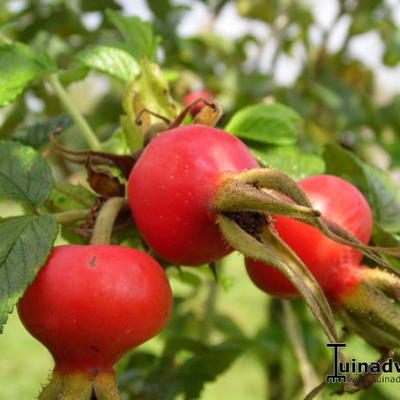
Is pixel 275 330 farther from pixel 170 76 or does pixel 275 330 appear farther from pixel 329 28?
pixel 329 28

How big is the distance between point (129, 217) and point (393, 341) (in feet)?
1.48

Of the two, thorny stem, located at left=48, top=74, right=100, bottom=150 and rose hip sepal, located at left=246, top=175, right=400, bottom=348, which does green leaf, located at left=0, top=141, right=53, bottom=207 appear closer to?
thorny stem, located at left=48, top=74, right=100, bottom=150

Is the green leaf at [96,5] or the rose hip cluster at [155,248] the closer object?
the rose hip cluster at [155,248]

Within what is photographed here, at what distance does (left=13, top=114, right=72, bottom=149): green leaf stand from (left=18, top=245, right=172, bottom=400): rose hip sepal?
0.63m

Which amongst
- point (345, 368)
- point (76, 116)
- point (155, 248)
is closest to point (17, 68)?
point (76, 116)

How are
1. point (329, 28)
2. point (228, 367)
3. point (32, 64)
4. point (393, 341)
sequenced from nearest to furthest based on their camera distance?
point (393, 341)
point (32, 64)
point (228, 367)
point (329, 28)

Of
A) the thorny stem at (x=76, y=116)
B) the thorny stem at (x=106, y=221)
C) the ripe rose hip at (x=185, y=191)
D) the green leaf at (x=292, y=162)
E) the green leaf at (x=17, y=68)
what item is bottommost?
the thorny stem at (x=76, y=116)

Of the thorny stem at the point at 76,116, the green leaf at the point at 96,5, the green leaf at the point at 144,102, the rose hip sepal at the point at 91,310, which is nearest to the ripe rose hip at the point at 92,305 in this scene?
the rose hip sepal at the point at 91,310

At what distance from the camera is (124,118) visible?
1138 mm

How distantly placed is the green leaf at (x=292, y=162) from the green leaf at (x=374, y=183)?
10 cm

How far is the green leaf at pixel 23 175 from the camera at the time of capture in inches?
40.4

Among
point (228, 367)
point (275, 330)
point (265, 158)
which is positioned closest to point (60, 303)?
point (265, 158)

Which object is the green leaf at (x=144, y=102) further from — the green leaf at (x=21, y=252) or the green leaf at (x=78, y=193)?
the green leaf at (x=21, y=252)

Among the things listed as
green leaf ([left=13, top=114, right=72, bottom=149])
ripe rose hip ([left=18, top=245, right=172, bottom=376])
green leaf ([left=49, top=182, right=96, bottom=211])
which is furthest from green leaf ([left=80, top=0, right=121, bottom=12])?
ripe rose hip ([left=18, top=245, right=172, bottom=376])
